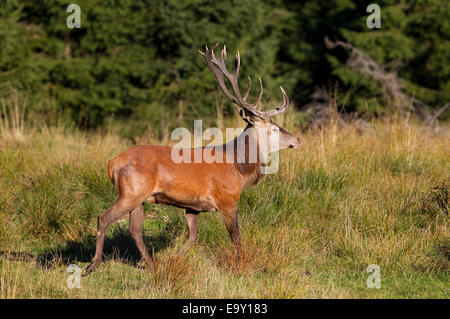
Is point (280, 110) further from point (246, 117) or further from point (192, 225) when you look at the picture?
point (192, 225)

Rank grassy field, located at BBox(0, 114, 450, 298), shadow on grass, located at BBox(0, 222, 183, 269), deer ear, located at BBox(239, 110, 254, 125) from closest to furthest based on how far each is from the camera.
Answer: grassy field, located at BBox(0, 114, 450, 298), shadow on grass, located at BBox(0, 222, 183, 269), deer ear, located at BBox(239, 110, 254, 125)

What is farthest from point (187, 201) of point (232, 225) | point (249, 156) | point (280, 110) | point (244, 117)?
point (280, 110)

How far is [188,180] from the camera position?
6277 mm

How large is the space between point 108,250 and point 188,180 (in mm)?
Answer: 1722

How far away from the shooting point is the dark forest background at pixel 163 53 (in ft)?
63.3

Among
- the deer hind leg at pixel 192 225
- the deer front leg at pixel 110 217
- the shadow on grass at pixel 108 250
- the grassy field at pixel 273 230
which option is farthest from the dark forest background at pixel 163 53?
the deer front leg at pixel 110 217

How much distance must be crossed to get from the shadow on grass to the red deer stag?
0.59m

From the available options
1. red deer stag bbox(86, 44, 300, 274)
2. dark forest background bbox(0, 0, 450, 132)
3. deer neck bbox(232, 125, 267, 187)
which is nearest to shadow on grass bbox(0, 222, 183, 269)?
red deer stag bbox(86, 44, 300, 274)

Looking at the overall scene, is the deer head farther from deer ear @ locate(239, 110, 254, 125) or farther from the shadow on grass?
the shadow on grass

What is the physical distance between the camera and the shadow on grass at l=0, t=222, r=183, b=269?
6.71m

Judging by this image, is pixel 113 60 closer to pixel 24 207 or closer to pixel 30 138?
pixel 30 138

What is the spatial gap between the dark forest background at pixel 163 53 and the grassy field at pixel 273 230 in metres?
8.84

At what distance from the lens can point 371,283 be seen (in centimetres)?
610
